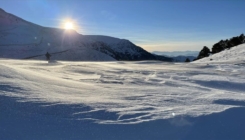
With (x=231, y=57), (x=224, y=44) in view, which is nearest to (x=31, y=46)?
(x=224, y=44)

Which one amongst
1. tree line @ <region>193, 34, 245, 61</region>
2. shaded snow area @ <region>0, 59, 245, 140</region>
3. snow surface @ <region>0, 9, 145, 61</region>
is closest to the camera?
shaded snow area @ <region>0, 59, 245, 140</region>

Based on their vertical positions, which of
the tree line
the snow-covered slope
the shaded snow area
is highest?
the tree line

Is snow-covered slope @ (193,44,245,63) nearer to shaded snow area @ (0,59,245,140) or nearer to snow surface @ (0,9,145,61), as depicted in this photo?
shaded snow area @ (0,59,245,140)

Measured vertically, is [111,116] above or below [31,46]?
below

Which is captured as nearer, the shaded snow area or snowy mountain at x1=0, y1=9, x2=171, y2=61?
the shaded snow area

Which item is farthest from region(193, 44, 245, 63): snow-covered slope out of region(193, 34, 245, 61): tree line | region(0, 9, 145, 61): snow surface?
region(0, 9, 145, 61): snow surface

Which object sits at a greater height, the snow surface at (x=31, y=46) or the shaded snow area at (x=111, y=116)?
the snow surface at (x=31, y=46)

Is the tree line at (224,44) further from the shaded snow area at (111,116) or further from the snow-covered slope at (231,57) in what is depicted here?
the shaded snow area at (111,116)

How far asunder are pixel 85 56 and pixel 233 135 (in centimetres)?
4862

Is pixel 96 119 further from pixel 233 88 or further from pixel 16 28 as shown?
pixel 16 28

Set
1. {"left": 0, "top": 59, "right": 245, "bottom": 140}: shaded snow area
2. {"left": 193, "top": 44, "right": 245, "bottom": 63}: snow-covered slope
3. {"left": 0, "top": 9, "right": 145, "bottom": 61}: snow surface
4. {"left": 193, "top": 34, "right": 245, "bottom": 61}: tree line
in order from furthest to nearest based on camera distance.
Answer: {"left": 0, "top": 9, "right": 145, "bottom": 61}: snow surface, {"left": 193, "top": 34, "right": 245, "bottom": 61}: tree line, {"left": 193, "top": 44, "right": 245, "bottom": 63}: snow-covered slope, {"left": 0, "top": 59, "right": 245, "bottom": 140}: shaded snow area

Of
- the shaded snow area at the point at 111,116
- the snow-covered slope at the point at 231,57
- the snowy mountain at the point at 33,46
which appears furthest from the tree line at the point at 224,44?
the shaded snow area at the point at 111,116

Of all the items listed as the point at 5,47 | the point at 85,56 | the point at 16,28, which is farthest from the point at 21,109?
the point at 16,28

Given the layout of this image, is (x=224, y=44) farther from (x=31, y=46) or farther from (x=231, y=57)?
(x=31, y=46)
